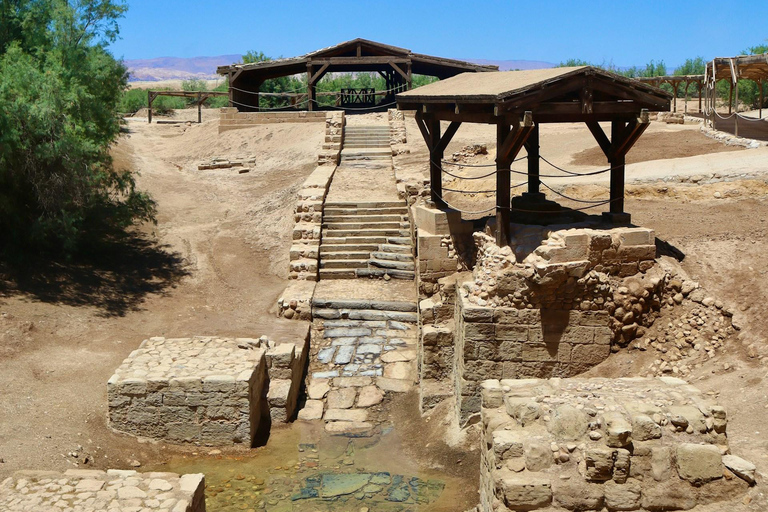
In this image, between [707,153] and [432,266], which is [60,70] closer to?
[432,266]

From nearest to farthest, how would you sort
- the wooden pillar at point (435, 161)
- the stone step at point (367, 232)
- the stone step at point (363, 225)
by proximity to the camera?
the wooden pillar at point (435, 161) → the stone step at point (367, 232) → the stone step at point (363, 225)

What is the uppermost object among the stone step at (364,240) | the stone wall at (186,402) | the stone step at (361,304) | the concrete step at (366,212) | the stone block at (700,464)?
the concrete step at (366,212)

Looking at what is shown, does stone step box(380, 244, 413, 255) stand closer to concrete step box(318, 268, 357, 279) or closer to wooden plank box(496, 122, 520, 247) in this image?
concrete step box(318, 268, 357, 279)

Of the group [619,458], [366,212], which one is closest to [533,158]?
[366,212]

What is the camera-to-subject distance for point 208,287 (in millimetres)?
14219

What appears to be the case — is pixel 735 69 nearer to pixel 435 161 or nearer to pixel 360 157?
pixel 360 157

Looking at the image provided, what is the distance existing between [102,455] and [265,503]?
200 cm

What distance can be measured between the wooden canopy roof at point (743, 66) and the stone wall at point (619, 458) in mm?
14850

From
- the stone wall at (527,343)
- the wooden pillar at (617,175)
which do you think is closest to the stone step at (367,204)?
the wooden pillar at (617,175)

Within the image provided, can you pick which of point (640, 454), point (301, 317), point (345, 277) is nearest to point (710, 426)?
point (640, 454)

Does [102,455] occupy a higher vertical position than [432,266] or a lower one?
lower

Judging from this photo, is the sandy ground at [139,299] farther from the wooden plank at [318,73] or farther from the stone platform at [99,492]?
the wooden plank at [318,73]

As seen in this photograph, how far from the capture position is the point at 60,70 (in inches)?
521

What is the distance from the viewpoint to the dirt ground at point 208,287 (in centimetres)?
823
